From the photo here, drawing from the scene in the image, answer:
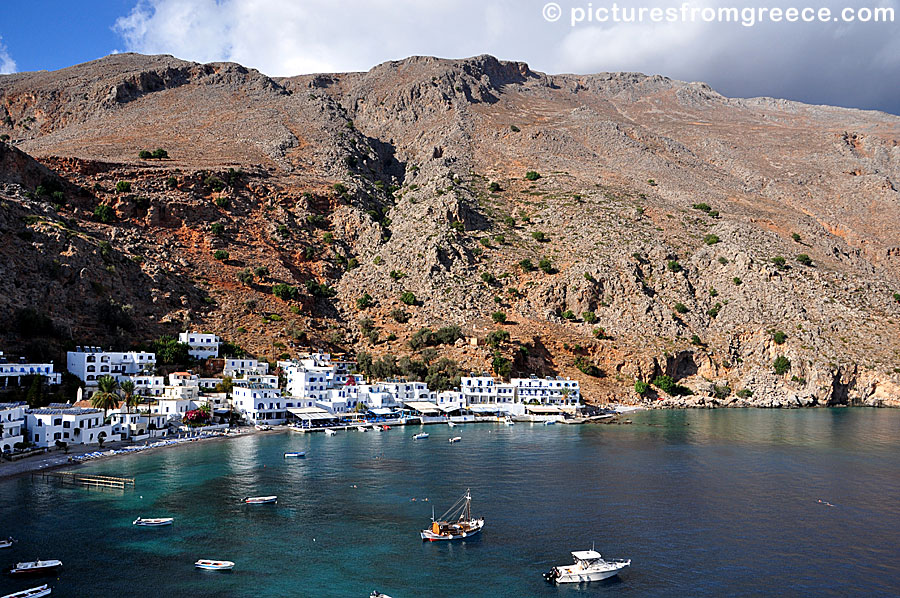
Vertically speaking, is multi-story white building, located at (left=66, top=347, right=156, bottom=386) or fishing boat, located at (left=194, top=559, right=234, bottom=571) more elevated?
multi-story white building, located at (left=66, top=347, right=156, bottom=386)

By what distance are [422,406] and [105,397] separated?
120ft

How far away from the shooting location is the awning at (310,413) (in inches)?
2982

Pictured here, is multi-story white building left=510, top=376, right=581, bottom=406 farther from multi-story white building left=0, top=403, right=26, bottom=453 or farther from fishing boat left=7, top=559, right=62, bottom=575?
fishing boat left=7, top=559, right=62, bottom=575

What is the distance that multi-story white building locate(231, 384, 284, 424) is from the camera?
2936 inches

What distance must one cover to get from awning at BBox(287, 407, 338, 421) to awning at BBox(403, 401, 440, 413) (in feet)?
35.6

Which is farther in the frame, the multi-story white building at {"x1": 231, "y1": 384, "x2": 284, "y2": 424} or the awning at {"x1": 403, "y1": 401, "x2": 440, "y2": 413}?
the awning at {"x1": 403, "y1": 401, "x2": 440, "y2": 413}

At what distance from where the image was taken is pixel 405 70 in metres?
183

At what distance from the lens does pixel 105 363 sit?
72750mm

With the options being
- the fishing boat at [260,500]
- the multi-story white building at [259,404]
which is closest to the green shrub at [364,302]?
the multi-story white building at [259,404]

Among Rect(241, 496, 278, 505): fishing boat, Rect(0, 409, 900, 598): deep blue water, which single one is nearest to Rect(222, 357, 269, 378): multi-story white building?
Rect(0, 409, 900, 598): deep blue water

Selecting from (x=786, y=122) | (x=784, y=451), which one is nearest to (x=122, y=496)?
(x=784, y=451)

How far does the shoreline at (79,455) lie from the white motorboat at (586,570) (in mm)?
37627

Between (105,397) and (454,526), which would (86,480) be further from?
(454,526)

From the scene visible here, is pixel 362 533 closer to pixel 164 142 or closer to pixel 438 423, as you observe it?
pixel 438 423
